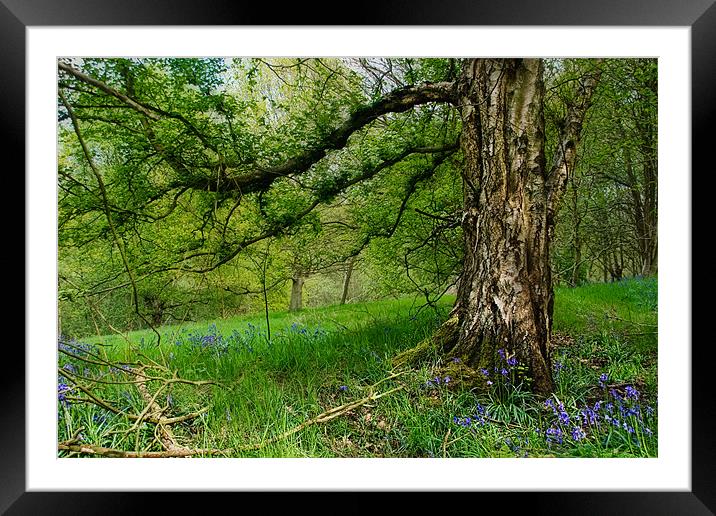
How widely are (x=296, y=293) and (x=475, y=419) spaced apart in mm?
1169

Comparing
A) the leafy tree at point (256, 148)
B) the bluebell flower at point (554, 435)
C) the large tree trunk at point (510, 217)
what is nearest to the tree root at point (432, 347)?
the leafy tree at point (256, 148)

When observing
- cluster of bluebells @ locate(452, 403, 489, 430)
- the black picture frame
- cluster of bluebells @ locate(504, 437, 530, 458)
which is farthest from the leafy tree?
the black picture frame

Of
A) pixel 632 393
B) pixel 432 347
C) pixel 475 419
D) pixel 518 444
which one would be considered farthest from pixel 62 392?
pixel 632 393

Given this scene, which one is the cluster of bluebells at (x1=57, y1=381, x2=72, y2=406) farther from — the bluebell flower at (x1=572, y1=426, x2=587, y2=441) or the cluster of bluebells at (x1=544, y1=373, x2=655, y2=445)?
the bluebell flower at (x1=572, y1=426, x2=587, y2=441)

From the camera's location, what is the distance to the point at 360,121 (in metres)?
2.79

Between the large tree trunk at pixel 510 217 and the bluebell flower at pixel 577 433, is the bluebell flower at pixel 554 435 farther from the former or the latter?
the large tree trunk at pixel 510 217

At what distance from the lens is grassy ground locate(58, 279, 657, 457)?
7.57 ft

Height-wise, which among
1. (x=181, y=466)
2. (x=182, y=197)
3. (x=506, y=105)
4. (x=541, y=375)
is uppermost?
(x=506, y=105)

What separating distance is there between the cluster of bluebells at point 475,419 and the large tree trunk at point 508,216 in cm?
20
